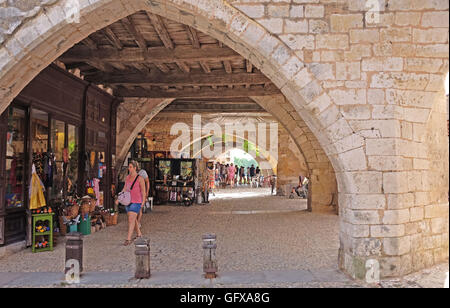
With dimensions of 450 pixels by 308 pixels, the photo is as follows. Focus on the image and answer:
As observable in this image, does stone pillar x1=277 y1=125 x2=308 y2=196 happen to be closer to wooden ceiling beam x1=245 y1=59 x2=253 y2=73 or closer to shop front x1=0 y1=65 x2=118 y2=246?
wooden ceiling beam x1=245 y1=59 x2=253 y2=73

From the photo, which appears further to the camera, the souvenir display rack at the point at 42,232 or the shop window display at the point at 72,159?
the shop window display at the point at 72,159

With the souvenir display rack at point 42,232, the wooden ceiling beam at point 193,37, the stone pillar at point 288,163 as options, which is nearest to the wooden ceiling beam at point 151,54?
the wooden ceiling beam at point 193,37

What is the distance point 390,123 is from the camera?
344 cm

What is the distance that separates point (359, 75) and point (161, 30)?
269 centimetres

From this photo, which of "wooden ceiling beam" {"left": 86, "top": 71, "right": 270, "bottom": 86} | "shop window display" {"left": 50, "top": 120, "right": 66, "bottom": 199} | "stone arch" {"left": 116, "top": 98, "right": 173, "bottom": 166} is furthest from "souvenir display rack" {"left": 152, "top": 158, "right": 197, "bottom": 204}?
"shop window display" {"left": 50, "top": 120, "right": 66, "bottom": 199}

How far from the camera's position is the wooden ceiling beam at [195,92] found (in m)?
8.02

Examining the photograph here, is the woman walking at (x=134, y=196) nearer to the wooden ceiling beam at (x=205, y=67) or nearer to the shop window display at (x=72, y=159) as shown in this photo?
the shop window display at (x=72, y=159)

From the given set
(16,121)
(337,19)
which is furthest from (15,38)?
(337,19)

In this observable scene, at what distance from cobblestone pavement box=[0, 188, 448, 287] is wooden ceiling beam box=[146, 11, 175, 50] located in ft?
9.58

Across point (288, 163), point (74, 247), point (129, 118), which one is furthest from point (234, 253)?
point (288, 163)

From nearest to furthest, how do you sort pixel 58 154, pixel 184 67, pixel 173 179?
pixel 58 154, pixel 184 67, pixel 173 179

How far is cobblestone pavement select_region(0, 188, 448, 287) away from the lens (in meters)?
3.45

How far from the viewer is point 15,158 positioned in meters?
4.88

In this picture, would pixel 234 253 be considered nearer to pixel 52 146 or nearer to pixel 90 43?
pixel 52 146
